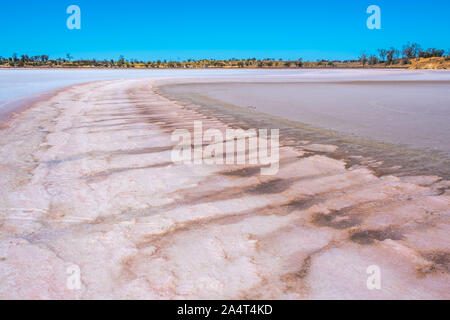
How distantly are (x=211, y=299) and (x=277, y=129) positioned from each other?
3590 mm

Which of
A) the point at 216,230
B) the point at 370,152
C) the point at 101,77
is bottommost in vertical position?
the point at 216,230

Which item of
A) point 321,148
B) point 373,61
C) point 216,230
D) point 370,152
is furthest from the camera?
point 373,61

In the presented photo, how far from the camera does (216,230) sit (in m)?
1.79

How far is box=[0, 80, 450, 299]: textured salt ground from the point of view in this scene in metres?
1.35

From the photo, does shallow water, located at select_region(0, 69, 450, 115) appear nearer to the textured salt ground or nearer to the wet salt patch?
the textured salt ground

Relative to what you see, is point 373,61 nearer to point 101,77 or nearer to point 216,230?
point 101,77

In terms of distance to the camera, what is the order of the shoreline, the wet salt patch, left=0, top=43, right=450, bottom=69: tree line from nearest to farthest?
the shoreline, the wet salt patch, left=0, top=43, right=450, bottom=69: tree line

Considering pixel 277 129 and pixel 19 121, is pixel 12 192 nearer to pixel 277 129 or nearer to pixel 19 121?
pixel 277 129

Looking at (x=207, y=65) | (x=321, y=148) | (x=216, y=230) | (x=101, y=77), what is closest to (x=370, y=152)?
(x=321, y=148)

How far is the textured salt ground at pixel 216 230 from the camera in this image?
53.0 inches

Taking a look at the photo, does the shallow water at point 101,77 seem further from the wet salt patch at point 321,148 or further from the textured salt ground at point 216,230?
the wet salt patch at point 321,148

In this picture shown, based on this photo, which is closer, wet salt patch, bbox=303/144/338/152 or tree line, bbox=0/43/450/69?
wet salt patch, bbox=303/144/338/152

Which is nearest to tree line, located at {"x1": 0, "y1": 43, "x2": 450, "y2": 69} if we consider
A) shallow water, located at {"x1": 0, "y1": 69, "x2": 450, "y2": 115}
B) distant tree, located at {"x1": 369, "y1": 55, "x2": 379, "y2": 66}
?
distant tree, located at {"x1": 369, "y1": 55, "x2": 379, "y2": 66}

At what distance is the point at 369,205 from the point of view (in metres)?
2.09
